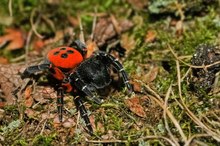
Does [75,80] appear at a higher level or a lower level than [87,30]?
lower

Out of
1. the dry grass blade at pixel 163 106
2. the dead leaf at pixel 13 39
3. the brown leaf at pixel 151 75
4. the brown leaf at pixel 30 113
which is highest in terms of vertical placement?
the dead leaf at pixel 13 39

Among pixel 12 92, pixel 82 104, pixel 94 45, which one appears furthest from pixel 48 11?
pixel 82 104

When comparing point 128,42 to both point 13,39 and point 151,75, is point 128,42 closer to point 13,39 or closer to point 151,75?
point 151,75

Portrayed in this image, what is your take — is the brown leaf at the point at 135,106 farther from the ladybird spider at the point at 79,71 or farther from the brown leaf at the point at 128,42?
the brown leaf at the point at 128,42

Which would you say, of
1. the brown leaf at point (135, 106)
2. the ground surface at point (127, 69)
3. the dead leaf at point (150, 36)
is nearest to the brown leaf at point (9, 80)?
the ground surface at point (127, 69)

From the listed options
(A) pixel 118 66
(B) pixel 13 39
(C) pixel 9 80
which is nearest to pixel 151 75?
(A) pixel 118 66

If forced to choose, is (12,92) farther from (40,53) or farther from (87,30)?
(87,30)
